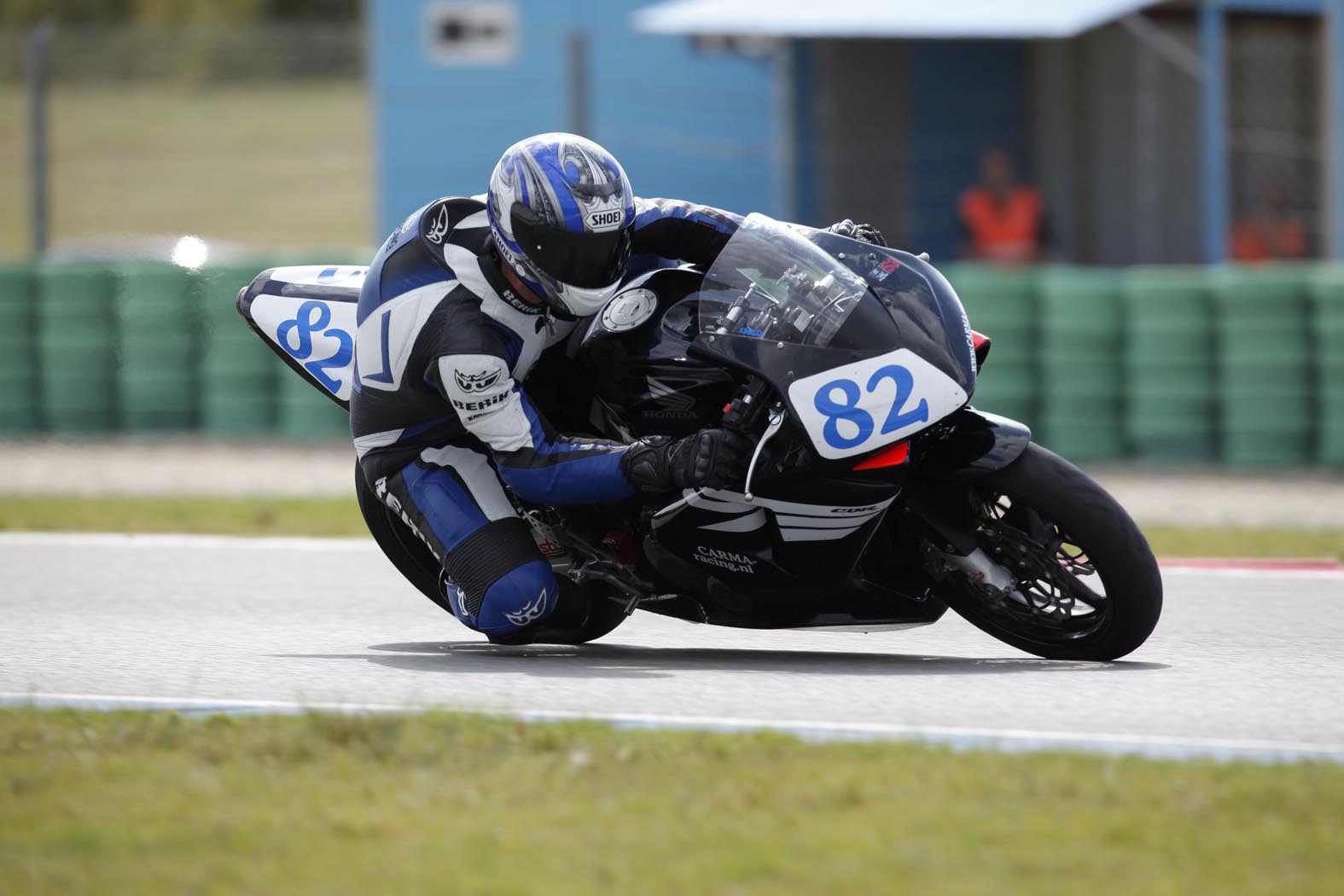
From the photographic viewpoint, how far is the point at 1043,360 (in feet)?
35.2

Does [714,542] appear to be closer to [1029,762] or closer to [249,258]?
[1029,762]

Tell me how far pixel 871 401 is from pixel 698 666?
1.08 metres

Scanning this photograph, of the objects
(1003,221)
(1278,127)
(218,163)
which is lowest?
(1003,221)

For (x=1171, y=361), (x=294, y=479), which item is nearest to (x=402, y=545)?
(x=294, y=479)

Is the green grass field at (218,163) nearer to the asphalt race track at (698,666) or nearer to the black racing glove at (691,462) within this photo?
the asphalt race track at (698,666)

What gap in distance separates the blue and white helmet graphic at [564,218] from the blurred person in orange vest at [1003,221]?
10.4 meters

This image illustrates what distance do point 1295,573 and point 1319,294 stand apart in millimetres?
3621

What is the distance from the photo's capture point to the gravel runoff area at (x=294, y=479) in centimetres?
965

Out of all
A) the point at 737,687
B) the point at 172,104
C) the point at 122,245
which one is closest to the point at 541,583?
the point at 737,687

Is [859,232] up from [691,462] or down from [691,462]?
up

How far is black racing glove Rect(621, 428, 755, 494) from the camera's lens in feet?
15.4

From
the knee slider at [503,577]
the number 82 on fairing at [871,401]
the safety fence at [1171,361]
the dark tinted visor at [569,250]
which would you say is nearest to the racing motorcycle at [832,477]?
the number 82 on fairing at [871,401]

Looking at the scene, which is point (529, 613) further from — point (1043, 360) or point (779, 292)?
point (1043, 360)

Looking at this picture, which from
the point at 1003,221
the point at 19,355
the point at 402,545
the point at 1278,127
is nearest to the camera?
the point at 402,545
